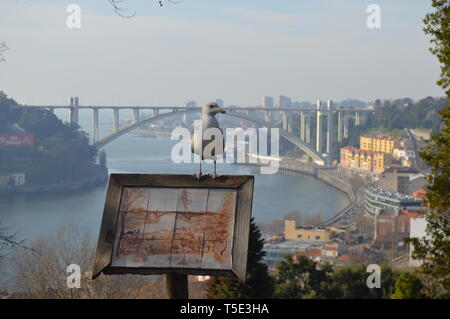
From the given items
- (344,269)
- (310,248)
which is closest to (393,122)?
(310,248)

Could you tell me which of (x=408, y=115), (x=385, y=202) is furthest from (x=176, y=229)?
(x=408, y=115)

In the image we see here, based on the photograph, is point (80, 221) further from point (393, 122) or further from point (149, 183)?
point (393, 122)

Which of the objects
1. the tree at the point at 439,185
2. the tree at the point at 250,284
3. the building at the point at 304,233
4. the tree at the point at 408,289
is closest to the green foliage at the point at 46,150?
the building at the point at 304,233

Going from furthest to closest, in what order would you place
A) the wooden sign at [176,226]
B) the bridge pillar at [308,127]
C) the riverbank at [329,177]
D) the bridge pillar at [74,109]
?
the bridge pillar at [308,127]
the bridge pillar at [74,109]
the riverbank at [329,177]
the wooden sign at [176,226]

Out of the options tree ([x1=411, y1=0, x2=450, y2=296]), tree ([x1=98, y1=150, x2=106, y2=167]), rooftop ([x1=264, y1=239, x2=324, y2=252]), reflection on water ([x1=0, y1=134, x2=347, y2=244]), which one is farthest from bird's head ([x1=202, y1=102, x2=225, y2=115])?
tree ([x1=98, y1=150, x2=106, y2=167])

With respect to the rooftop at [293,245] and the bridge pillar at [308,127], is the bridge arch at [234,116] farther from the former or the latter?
the rooftop at [293,245]

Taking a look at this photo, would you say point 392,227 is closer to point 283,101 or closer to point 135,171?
point 135,171
